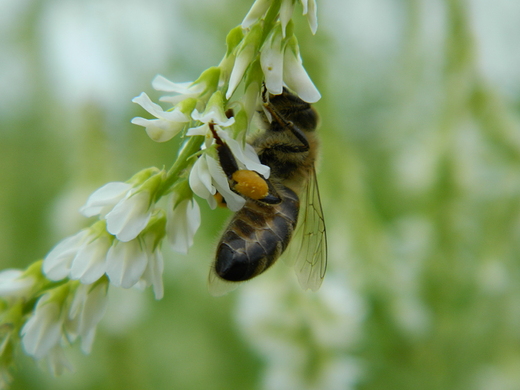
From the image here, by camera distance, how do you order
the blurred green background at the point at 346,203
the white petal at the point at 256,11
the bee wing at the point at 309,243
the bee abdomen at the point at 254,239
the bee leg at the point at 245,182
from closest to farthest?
the white petal at the point at 256,11, the bee leg at the point at 245,182, the bee abdomen at the point at 254,239, the bee wing at the point at 309,243, the blurred green background at the point at 346,203

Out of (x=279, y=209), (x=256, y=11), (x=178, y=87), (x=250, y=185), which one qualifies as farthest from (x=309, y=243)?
(x=256, y=11)

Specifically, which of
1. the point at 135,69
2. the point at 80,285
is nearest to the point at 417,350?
the point at 80,285

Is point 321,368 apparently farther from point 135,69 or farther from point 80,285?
point 135,69

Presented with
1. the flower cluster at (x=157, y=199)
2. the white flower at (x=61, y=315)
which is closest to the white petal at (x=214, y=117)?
the flower cluster at (x=157, y=199)

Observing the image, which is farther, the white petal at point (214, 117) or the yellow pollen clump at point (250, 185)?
the yellow pollen clump at point (250, 185)

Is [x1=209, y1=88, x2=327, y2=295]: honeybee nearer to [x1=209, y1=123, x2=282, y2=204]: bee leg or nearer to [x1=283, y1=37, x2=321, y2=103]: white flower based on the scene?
[x1=209, y1=123, x2=282, y2=204]: bee leg

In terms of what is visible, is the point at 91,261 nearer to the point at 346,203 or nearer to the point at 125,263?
the point at 125,263

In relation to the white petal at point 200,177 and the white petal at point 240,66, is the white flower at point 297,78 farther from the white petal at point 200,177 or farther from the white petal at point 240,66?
the white petal at point 200,177
